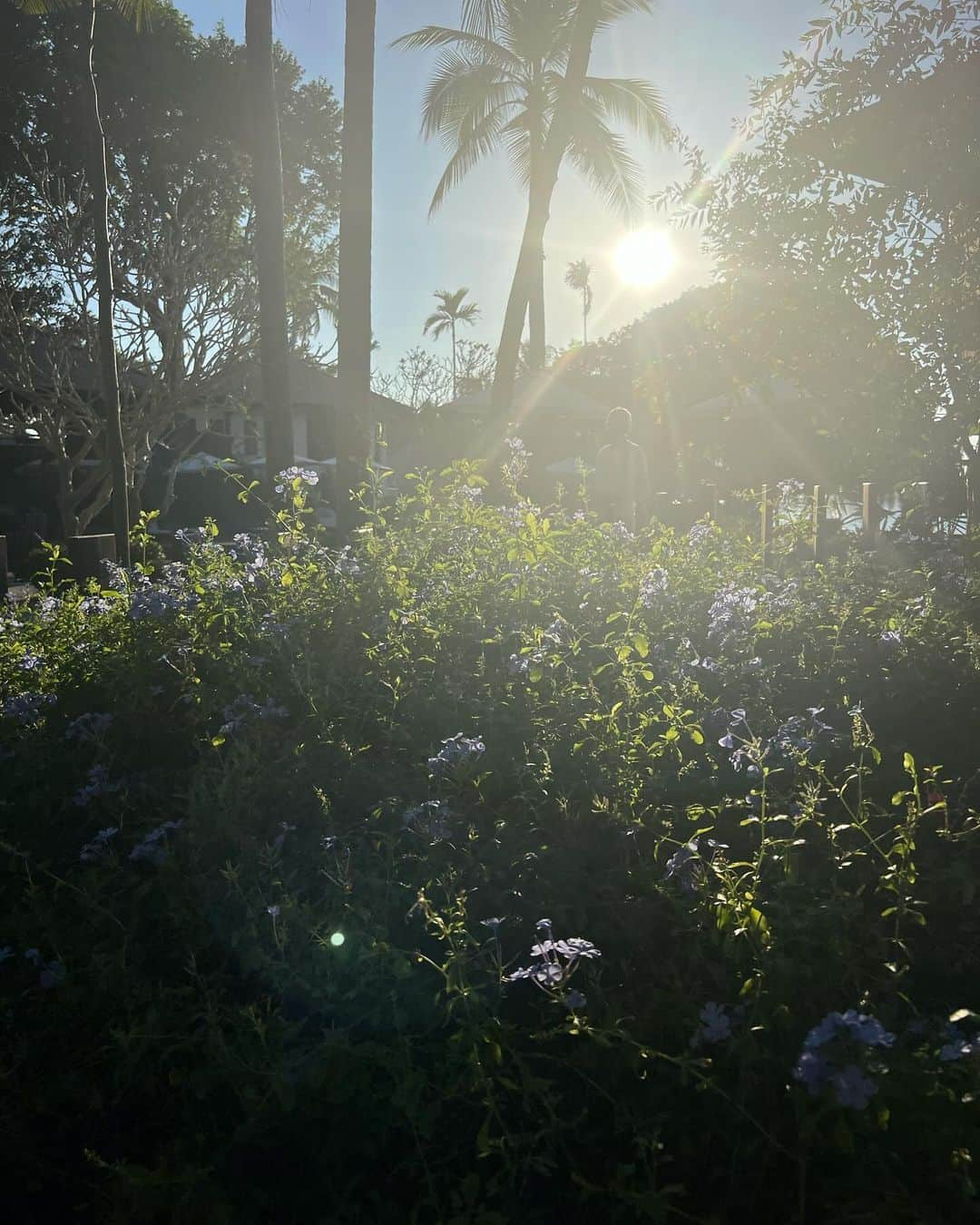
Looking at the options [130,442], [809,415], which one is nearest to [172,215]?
[130,442]

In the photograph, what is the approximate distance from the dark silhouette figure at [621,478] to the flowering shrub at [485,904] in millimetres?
4686

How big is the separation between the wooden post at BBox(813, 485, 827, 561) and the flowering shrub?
2.41 metres

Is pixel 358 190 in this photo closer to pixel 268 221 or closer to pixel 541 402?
pixel 268 221

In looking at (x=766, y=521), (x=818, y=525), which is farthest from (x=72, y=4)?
(x=818, y=525)

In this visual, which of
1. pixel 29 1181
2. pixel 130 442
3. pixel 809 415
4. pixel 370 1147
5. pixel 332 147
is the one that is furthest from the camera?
pixel 332 147

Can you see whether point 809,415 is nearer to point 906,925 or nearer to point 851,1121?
point 906,925

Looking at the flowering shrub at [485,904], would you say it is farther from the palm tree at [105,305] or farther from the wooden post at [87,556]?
the palm tree at [105,305]

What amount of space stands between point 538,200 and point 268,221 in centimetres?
524

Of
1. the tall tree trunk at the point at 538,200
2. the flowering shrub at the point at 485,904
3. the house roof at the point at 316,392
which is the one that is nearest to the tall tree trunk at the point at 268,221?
the tall tree trunk at the point at 538,200

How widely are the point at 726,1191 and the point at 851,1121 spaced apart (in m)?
0.26

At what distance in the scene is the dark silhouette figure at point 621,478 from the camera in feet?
29.3

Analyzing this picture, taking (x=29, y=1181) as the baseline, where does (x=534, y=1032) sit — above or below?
above

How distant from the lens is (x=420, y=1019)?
2.12 m

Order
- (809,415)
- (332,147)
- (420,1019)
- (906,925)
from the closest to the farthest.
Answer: (420,1019), (906,925), (809,415), (332,147)
